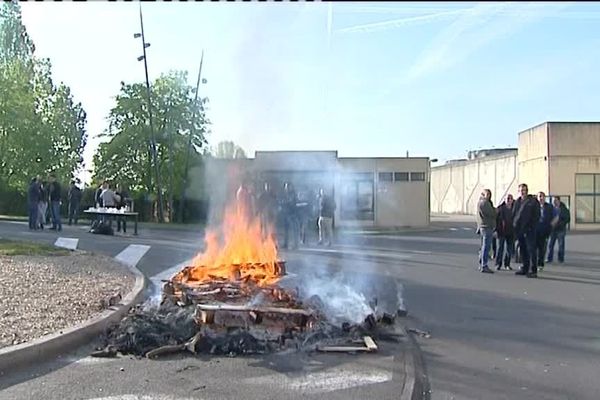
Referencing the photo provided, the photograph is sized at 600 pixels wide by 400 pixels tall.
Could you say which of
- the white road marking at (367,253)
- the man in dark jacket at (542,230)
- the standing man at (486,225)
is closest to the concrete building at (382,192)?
the white road marking at (367,253)

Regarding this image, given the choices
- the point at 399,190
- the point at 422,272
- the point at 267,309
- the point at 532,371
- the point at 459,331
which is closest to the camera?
the point at 532,371

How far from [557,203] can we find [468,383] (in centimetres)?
1133

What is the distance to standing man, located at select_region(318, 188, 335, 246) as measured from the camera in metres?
19.7

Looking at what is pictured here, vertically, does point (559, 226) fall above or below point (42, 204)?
below

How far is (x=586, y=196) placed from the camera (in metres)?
35.0

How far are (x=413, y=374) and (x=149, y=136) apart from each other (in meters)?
28.6

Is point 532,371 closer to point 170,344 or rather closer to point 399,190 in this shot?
point 170,344

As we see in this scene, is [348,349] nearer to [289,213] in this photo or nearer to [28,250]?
[28,250]

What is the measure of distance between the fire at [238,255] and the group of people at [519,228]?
467 cm

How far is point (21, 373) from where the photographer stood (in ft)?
19.8

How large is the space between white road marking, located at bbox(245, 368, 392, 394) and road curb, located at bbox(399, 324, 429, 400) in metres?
0.20

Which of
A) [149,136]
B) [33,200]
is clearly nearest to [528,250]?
[33,200]

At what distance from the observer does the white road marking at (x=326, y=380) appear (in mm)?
5674

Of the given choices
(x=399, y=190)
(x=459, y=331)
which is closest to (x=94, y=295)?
(x=459, y=331)
